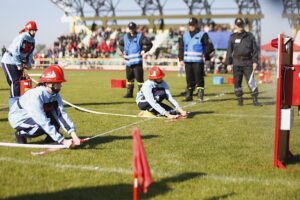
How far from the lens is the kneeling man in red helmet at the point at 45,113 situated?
6332 millimetres

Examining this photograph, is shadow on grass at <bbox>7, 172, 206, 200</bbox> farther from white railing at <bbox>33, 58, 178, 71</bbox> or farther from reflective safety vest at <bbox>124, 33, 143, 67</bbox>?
white railing at <bbox>33, 58, 178, 71</bbox>

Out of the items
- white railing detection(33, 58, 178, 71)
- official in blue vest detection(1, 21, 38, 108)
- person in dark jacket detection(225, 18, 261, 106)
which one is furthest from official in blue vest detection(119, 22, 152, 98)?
white railing detection(33, 58, 178, 71)

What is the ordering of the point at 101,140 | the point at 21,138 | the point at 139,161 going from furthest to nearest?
the point at 101,140
the point at 21,138
the point at 139,161

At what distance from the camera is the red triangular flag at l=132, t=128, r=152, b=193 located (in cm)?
362

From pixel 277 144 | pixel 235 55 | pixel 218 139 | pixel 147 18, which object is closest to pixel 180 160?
pixel 277 144

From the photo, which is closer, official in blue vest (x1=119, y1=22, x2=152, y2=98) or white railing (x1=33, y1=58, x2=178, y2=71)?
official in blue vest (x1=119, y1=22, x2=152, y2=98)

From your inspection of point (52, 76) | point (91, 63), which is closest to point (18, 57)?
point (52, 76)

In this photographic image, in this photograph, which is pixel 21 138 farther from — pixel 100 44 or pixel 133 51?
pixel 100 44

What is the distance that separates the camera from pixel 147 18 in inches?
1933

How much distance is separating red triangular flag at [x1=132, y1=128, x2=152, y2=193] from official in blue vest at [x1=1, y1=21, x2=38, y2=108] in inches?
264

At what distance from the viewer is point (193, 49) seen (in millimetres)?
13328

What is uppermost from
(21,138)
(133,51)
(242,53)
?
(133,51)

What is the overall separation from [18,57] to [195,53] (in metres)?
5.06

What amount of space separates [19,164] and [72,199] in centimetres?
153
